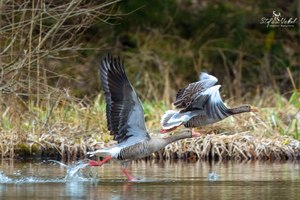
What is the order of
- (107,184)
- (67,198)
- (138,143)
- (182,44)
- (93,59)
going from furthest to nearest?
(182,44), (93,59), (138,143), (107,184), (67,198)

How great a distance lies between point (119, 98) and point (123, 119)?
1.28 ft

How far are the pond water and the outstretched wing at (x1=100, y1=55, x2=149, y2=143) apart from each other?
0.69 metres

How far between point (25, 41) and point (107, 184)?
11.2 feet

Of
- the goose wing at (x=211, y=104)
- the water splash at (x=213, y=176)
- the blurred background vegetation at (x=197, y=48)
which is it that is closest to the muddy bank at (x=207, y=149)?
the goose wing at (x=211, y=104)

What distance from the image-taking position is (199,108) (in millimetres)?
13266

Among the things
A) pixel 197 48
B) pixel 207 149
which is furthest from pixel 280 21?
pixel 207 149

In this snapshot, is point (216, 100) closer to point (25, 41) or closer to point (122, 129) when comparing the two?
point (122, 129)

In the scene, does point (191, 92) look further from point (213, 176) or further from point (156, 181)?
point (156, 181)

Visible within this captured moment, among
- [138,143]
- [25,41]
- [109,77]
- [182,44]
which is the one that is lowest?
[138,143]

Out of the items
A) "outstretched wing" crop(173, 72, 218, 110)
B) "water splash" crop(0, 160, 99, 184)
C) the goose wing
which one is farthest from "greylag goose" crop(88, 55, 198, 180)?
"outstretched wing" crop(173, 72, 218, 110)

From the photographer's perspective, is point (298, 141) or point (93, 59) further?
point (93, 59)

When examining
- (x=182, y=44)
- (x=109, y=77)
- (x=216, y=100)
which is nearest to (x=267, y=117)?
(x=216, y=100)

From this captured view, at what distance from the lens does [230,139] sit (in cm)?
1411

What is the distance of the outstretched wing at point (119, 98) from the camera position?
11.1 meters
